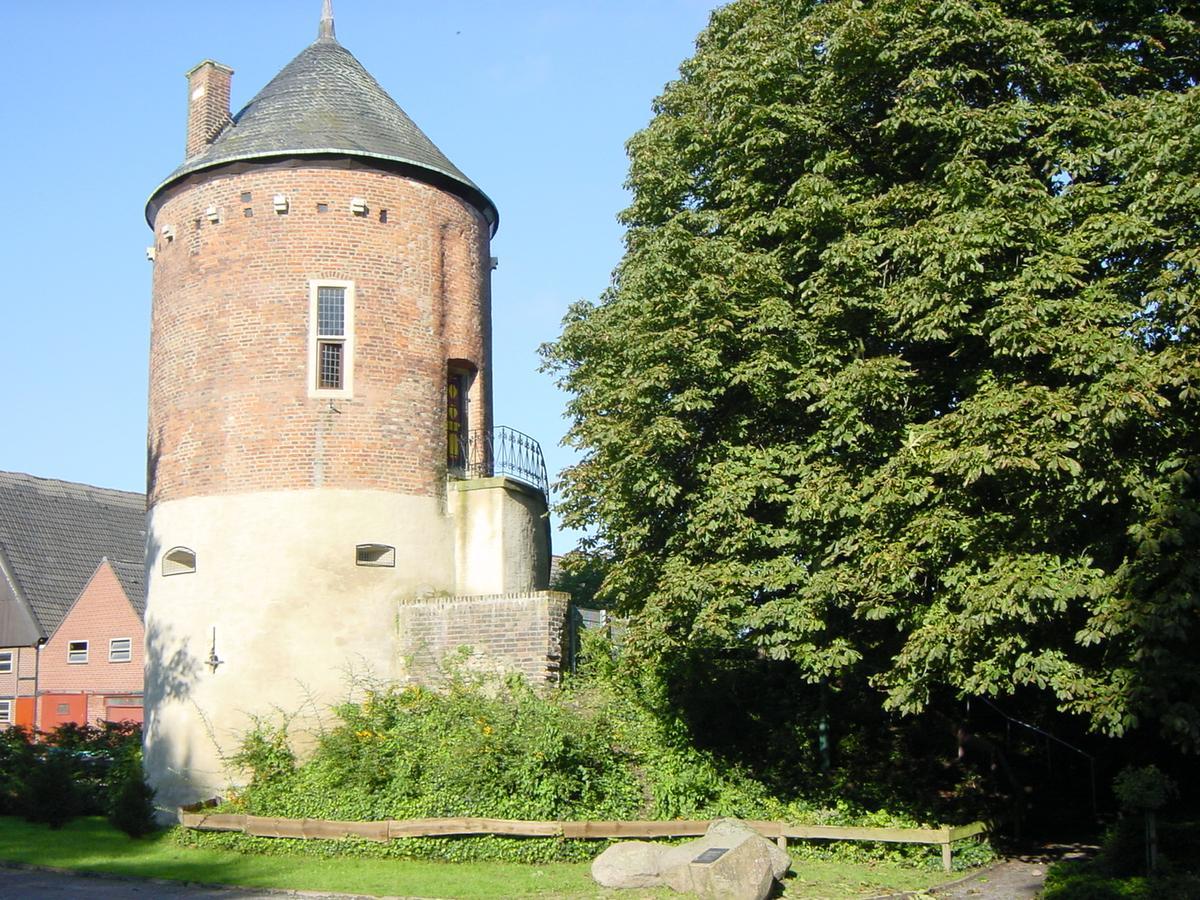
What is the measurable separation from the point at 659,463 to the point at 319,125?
9056 mm

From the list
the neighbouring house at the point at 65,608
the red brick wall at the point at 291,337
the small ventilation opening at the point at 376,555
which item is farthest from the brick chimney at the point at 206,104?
the neighbouring house at the point at 65,608

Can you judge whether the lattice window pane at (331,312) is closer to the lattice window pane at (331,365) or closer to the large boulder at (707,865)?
the lattice window pane at (331,365)

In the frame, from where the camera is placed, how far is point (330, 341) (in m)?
19.2

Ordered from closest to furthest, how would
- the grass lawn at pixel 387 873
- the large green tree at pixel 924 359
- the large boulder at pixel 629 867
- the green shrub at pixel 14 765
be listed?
the large green tree at pixel 924 359, the large boulder at pixel 629 867, the grass lawn at pixel 387 873, the green shrub at pixel 14 765

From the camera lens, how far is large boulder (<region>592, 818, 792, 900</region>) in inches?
485

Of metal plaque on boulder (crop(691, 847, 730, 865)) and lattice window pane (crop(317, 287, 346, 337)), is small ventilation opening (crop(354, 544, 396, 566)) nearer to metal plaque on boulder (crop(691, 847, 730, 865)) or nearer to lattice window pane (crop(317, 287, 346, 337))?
lattice window pane (crop(317, 287, 346, 337))

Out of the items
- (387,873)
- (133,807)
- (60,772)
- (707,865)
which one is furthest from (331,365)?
(707,865)

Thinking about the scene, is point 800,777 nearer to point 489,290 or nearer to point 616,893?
point 616,893

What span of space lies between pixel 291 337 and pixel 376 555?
3.72m

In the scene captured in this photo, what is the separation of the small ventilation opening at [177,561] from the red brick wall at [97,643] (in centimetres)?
1700

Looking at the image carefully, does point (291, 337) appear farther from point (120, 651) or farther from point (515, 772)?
point (120, 651)

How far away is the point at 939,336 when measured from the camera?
12.8 meters

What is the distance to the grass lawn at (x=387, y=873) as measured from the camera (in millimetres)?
13297

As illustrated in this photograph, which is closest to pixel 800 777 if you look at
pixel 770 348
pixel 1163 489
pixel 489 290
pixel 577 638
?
pixel 577 638
